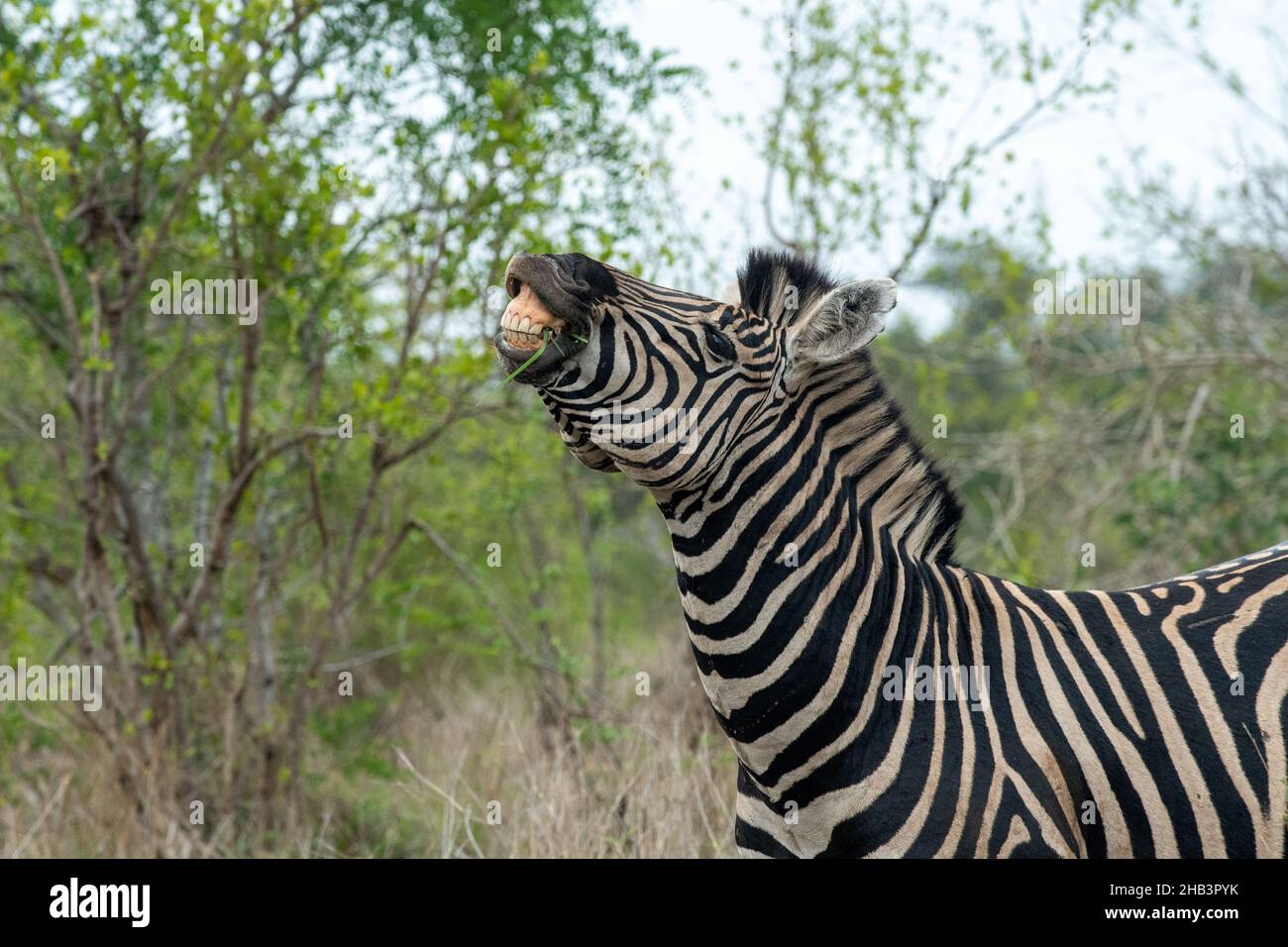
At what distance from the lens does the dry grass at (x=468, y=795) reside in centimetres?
520

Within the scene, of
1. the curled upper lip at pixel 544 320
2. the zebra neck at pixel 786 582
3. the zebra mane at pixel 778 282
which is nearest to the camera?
the curled upper lip at pixel 544 320

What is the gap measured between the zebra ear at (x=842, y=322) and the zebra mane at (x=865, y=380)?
0.53 ft

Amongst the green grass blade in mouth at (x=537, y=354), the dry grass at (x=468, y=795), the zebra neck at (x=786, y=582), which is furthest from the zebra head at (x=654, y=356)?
the dry grass at (x=468, y=795)

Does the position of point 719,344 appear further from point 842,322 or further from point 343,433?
point 343,433

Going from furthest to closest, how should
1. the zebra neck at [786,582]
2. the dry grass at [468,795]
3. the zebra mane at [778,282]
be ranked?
the dry grass at [468,795] → the zebra mane at [778,282] → the zebra neck at [786,582]

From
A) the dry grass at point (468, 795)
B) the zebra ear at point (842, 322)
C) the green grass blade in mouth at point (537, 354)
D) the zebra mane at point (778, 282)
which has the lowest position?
the dry grass at point (468, 795)

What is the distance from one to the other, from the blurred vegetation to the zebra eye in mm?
1950

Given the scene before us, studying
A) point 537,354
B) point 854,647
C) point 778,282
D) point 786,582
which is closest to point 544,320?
point 537,354

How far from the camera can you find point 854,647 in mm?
3381

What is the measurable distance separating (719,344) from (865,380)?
57 centimetres

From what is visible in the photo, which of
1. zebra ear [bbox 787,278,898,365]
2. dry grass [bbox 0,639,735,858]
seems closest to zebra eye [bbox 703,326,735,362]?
zebra ear [bbox 787,278,898,365]

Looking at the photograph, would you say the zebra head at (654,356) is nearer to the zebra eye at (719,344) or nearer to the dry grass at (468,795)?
the zebra eye at (719,344)
